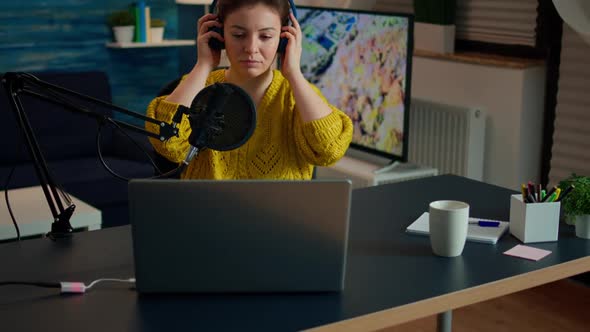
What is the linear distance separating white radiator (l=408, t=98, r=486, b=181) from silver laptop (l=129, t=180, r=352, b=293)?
2474mm

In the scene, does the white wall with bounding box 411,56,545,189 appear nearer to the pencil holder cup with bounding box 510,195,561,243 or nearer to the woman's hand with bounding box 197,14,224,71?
the pencil holder cup with bounding box 510,195,561,243

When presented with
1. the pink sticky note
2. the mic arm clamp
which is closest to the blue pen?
the pink sticky note

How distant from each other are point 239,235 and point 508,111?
8.48ft

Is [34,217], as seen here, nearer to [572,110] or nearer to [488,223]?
[488,223]

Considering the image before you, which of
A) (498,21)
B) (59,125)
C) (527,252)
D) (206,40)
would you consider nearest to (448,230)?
(527,252)

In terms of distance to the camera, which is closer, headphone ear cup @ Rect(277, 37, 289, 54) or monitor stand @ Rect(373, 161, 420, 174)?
headphone ear cup @ Rect(277, 37, 289, 54)

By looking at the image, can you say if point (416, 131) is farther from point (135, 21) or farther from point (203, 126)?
point (203, 126)

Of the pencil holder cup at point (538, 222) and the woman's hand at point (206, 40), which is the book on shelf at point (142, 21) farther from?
the pencil holder cup at point (538, 222)

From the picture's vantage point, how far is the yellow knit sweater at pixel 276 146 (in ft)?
6.08

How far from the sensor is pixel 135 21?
Result: 474 centimetres

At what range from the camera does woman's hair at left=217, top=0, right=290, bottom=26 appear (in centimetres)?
179

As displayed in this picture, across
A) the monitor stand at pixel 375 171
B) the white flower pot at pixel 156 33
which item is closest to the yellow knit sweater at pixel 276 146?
the monitor stand at pixel 375 171

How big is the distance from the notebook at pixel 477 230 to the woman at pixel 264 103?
0.80ft

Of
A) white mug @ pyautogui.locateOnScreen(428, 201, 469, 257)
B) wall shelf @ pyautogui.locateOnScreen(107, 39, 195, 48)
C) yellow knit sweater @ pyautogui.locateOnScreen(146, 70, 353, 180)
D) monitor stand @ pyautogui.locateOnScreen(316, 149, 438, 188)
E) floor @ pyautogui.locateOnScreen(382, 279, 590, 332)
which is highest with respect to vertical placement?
wall shelf @ pyautogui.locateOnScreen(107, 39, 195, 48)
